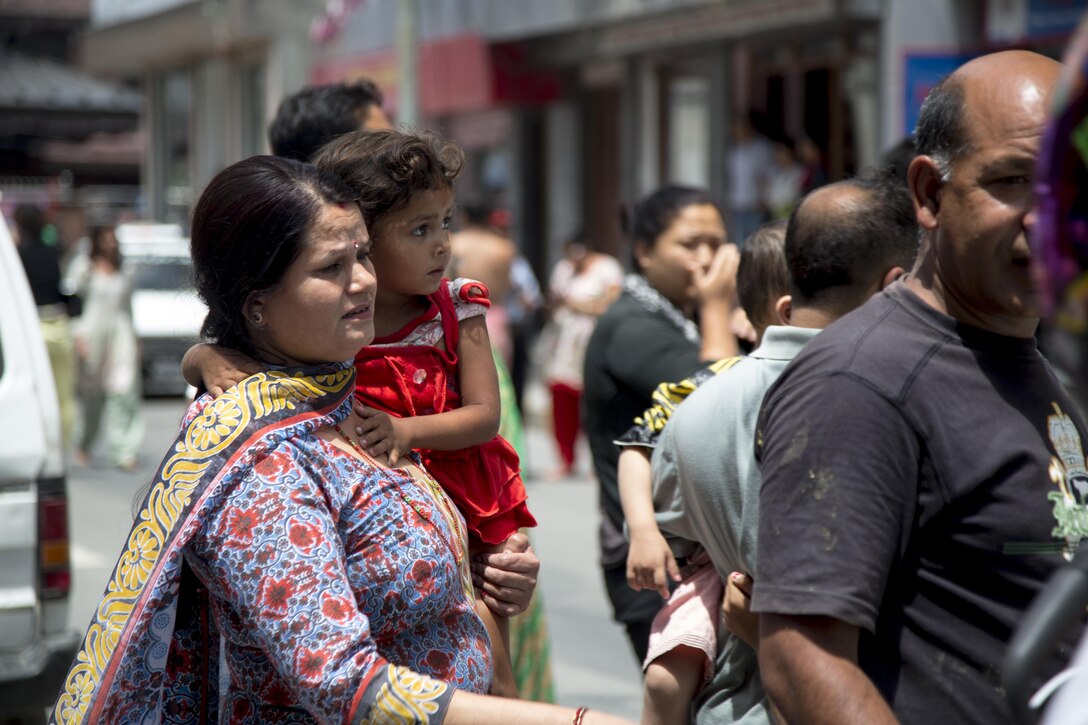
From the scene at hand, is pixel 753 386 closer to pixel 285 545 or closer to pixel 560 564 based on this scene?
pixel 285 545

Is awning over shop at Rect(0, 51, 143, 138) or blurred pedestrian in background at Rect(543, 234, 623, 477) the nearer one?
blurred pedestrian in background at Rect(543, 234, 623, 477)

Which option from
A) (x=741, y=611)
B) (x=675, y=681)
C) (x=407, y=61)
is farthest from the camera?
(x=407, y=61)

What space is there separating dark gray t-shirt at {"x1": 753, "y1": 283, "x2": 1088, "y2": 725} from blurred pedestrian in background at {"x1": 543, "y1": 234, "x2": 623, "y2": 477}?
9.01 m

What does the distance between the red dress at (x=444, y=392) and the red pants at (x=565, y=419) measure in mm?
8483

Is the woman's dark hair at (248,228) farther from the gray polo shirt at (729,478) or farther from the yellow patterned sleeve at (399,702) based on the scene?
the gray polo shirt at (729,478)

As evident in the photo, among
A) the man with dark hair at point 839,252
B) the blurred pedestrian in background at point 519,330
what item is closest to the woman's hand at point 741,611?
the man with dark hair at point 839,252

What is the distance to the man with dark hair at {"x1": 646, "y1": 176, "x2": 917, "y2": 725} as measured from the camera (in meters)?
2.64

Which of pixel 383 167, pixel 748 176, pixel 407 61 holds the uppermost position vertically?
pixel 407 61

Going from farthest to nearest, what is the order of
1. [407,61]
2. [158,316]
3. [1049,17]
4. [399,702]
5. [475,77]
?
[475,77] → [158,316] → [407,61] → [1049,17] → [399,702]

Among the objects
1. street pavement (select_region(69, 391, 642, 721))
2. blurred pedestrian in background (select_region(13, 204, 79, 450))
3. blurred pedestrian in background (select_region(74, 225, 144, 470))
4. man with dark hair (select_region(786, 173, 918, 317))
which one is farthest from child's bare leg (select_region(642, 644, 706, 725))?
blurred pedestrian in background (select_region(74, 225, 144, 470))

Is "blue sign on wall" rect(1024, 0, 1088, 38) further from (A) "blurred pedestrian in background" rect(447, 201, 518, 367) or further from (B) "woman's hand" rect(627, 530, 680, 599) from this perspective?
(B) "woman's hand" rect(627, 530, 680, 599)

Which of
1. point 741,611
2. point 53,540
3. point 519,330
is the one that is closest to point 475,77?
point 519,330

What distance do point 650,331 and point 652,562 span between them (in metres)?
1.12

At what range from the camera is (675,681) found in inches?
110
